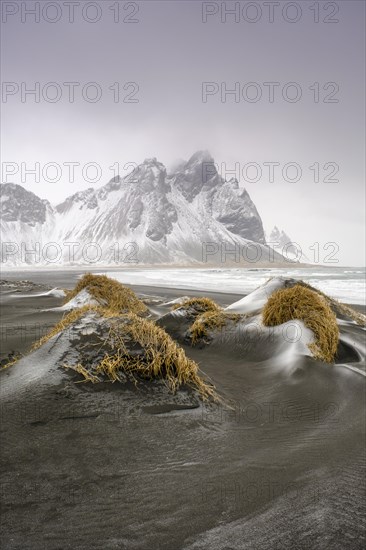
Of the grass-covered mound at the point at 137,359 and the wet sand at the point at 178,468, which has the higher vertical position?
the grass-covered mound at the point at 137,359

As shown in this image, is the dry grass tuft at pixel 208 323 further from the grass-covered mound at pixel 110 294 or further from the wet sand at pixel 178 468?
the grass-covered mound at pixel 110 294

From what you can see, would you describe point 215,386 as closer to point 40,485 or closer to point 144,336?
point 144,336

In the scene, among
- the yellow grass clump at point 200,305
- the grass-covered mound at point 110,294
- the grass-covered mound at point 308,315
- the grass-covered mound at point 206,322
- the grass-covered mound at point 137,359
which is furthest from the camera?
the grass-covered mound at point 110,294

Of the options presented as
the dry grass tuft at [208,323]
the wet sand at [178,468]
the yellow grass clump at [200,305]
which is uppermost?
the yellow grass clump at [200,305]

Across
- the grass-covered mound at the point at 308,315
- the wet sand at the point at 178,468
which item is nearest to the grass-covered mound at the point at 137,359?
the wet sand at the point at 178,468

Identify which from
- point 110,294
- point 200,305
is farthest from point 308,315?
point 110,294

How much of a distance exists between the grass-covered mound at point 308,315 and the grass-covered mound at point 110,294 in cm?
479

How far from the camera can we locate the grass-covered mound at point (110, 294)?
34.2ft

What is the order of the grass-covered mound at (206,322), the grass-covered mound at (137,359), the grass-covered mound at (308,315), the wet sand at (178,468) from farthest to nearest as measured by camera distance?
the grass-covered mound at (206,322)
the grass-covered mound at (308,315)
the grass-covered mound at (137,359)
the wet sand at (178,468)

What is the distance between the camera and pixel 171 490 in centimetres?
243

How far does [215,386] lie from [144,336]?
40.0 inches

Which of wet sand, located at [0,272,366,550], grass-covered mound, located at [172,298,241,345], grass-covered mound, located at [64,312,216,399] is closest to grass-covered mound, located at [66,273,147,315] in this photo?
grass-covered mound, located at [172,298,241,345]

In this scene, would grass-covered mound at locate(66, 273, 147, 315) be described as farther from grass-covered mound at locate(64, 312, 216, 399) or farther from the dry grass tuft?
grass-covered mound at locate(64, 312, 216, 399)

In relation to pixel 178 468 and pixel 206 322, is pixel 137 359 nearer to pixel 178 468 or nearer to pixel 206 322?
pixel 178 468
